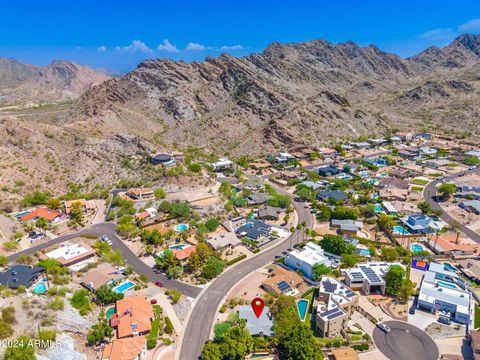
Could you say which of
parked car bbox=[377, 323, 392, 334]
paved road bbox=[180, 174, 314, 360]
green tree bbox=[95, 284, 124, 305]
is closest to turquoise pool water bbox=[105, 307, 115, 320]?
green tree bbox=[95, 284, 124, 305]

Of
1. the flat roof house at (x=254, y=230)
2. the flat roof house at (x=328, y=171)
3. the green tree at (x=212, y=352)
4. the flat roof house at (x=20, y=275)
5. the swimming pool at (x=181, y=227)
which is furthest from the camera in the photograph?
the flat roof house at (x=328, y=171)

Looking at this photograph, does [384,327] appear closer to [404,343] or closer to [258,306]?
Result: [404,343]

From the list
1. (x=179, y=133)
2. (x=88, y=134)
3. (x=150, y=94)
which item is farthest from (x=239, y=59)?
(x=88, y=134)

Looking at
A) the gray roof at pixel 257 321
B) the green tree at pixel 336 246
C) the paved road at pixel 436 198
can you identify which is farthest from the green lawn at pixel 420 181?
the gray roof at pixel 257 321

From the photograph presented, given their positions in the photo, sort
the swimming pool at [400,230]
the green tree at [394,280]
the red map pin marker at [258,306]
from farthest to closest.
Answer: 1. the swimming pool at [400,230]
2. the green tree at [394,280]
3. the red map pin marker at [258,306]

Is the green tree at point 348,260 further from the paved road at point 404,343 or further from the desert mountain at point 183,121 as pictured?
the desert mountain at point 183,121

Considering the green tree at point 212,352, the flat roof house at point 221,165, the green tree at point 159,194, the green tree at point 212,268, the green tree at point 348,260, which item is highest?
the flat roof house at point 221,165
